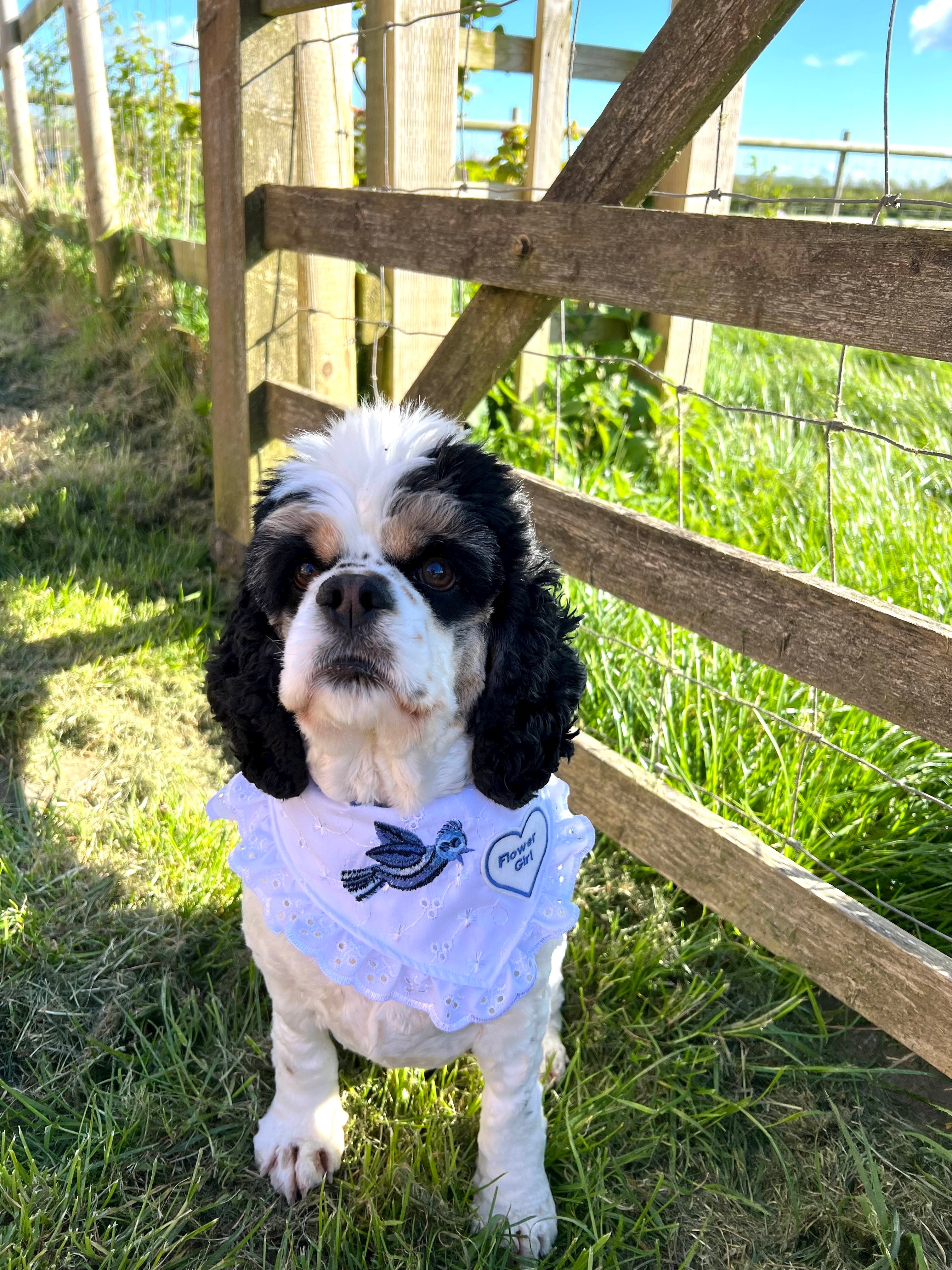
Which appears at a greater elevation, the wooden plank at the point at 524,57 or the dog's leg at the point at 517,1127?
the wooden plank at the point at 524,57

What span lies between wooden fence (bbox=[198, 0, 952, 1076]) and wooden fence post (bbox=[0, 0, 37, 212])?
626 cm

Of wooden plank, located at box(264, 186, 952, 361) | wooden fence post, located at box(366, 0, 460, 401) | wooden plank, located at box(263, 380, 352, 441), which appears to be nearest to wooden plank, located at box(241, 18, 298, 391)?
wooden plank, located at box(263, 380, 352, 441)

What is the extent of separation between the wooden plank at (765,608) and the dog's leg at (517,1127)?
869 millimetres

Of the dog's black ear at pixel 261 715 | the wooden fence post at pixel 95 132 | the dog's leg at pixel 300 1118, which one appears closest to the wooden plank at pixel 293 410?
the dog's black ear at pixel 261 715

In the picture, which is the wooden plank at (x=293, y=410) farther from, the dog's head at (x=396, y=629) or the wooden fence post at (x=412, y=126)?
the dog's head at (x=396, y=629)

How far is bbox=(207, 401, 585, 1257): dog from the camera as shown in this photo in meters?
1.59

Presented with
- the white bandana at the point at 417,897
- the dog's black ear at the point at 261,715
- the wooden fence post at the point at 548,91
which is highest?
the wooden fence post at the point at 548,91

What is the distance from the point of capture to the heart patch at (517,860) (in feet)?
6.07

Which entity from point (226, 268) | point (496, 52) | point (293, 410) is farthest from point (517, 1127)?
point (496, 52)

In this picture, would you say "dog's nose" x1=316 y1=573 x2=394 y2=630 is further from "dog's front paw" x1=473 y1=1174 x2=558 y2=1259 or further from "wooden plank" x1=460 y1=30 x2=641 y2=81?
"wooden plank" x1=460 y1=30 x2=641 y2=81

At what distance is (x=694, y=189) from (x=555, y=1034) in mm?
3960

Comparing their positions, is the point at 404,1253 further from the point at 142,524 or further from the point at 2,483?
the point at 2,483

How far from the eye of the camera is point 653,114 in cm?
208

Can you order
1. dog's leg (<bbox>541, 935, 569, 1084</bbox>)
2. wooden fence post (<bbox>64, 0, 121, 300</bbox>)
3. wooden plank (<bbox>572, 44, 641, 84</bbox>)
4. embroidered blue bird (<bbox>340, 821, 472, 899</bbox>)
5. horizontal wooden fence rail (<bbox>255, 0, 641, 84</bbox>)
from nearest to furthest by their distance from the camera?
embroidered blue bird (<bbox>340, 821, 472, 899</bbox>) < dog's leg (<bbox>541, 935, 569, 1084</bbox>) < horizontal wooden fence rail (<bbox>255, 0, 641, 84</bbox>) < wooden plank (<bbox>572, 44, 641, 84</bbox>) < wooden fence post (<bbox>64, 0, 121, 300</bbox>)
